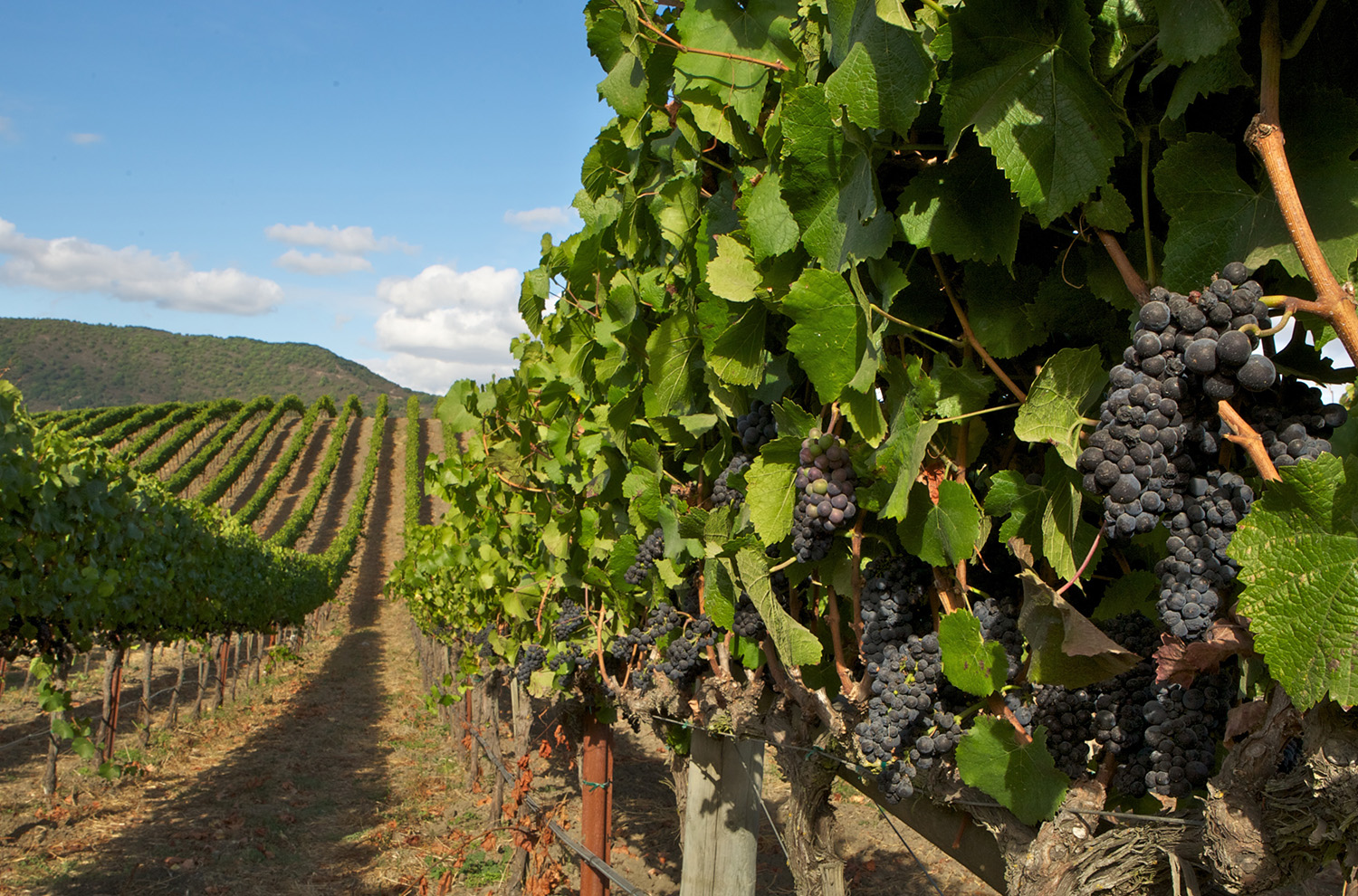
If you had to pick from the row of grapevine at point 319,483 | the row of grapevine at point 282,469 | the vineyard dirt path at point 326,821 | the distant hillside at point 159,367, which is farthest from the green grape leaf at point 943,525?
the distant hillside at point 159,367

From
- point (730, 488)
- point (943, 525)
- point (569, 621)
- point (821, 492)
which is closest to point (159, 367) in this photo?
point (569, 621)

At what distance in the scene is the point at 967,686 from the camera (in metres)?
1.33

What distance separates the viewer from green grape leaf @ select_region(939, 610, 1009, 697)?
1310 millimetres

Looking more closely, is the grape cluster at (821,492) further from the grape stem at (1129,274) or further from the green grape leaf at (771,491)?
the grape stem at (1129,274)

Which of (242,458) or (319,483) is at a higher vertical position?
(242,458)

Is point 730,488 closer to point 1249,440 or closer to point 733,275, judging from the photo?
point 733,275

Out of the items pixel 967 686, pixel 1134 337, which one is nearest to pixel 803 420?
pixel 967 686

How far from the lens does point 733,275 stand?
1816 millimetres

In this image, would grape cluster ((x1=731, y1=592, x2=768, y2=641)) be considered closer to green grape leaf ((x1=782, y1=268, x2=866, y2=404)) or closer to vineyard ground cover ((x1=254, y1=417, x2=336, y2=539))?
green grape leaf ((x1=782, y1=268, x2=866, y2=404))

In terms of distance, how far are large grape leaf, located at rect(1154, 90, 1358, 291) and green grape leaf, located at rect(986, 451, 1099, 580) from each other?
309mm

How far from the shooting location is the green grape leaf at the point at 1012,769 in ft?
4.10

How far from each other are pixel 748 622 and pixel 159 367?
582ft

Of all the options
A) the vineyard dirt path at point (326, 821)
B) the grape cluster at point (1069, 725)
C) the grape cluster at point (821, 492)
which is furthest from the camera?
the vineyard dirt path at point (326, 821)

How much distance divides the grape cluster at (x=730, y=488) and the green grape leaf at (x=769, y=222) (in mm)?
630
